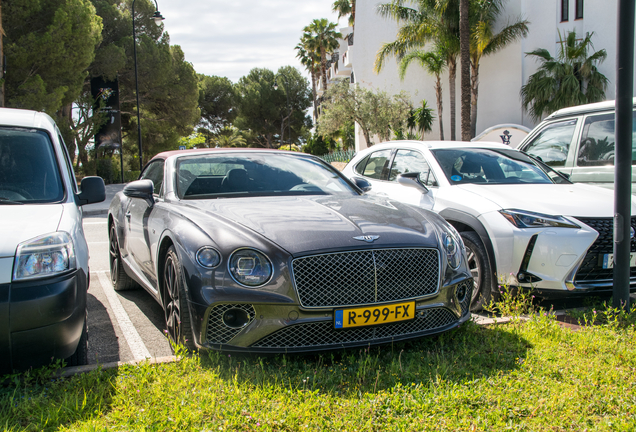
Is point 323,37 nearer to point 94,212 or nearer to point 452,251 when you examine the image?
point 94,212

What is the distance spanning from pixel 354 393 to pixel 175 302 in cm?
134

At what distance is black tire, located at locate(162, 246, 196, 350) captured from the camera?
3.28 m

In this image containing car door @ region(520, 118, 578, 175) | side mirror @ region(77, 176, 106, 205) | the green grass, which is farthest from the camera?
car door @ region(520, 118, 578, 175)

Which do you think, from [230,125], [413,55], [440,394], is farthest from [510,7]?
[230,125]

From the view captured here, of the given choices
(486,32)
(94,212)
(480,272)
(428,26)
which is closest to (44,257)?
(480,272)

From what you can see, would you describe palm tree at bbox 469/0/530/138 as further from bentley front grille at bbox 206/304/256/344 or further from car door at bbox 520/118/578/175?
bentley front grille at bbox 206/304/256/344

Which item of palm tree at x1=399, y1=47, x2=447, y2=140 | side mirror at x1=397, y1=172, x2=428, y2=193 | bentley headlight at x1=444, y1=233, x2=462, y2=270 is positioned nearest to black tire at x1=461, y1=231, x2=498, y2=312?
side mirror at x1=397, y1=172, x2=428, y2=193

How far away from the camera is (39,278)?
9.34ft

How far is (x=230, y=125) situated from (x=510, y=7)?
38.6 meters

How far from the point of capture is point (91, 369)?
3221mm

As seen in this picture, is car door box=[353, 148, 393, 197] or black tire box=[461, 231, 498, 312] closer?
black tire box=[461, 231, 498, 312]

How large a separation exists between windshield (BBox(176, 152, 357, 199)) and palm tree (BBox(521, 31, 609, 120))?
24.5m

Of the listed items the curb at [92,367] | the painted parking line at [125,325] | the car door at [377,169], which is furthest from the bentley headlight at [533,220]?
the painted parking line at [125,325]

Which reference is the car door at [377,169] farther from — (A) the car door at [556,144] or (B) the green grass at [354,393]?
(B) the green grass at [354,393]
